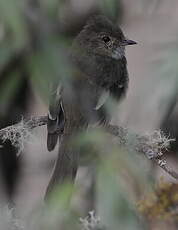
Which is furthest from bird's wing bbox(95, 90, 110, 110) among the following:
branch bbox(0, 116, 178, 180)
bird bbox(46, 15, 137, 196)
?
branch bbox(0, 116, 178, 180)

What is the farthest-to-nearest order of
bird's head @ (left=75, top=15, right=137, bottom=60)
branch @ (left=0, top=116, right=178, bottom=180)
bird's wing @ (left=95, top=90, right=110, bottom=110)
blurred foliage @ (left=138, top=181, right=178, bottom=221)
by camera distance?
bird's head @ (left=75, top=15, right=137, bottom=60) → bird's wing @ (left=95, top=90, right=110, bottom=110) → branch @ (left=0, top=116, right=178, bottom=180) → blurred foliage @ (left=138, top=181, right=178, bottom=221)

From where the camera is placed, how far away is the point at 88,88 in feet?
13.6

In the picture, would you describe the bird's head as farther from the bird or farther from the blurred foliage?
the blurred foliage

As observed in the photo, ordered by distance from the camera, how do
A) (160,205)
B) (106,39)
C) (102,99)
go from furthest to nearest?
(106,39), (102,99), (160,205)

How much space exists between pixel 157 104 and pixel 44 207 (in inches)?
19.2

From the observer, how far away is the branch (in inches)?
119

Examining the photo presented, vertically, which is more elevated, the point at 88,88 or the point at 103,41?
the point at 88,88

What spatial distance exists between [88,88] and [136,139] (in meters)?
1.19

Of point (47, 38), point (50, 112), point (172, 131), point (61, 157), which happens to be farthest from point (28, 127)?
point (47, 38)

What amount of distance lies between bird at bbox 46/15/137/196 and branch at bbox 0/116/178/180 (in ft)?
0.66

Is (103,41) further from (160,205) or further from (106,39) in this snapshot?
(160,205)

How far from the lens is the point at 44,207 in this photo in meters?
2.08

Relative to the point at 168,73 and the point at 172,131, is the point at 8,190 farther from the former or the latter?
the point at 168,73

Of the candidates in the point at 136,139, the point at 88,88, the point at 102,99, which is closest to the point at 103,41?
the point at 102,99
